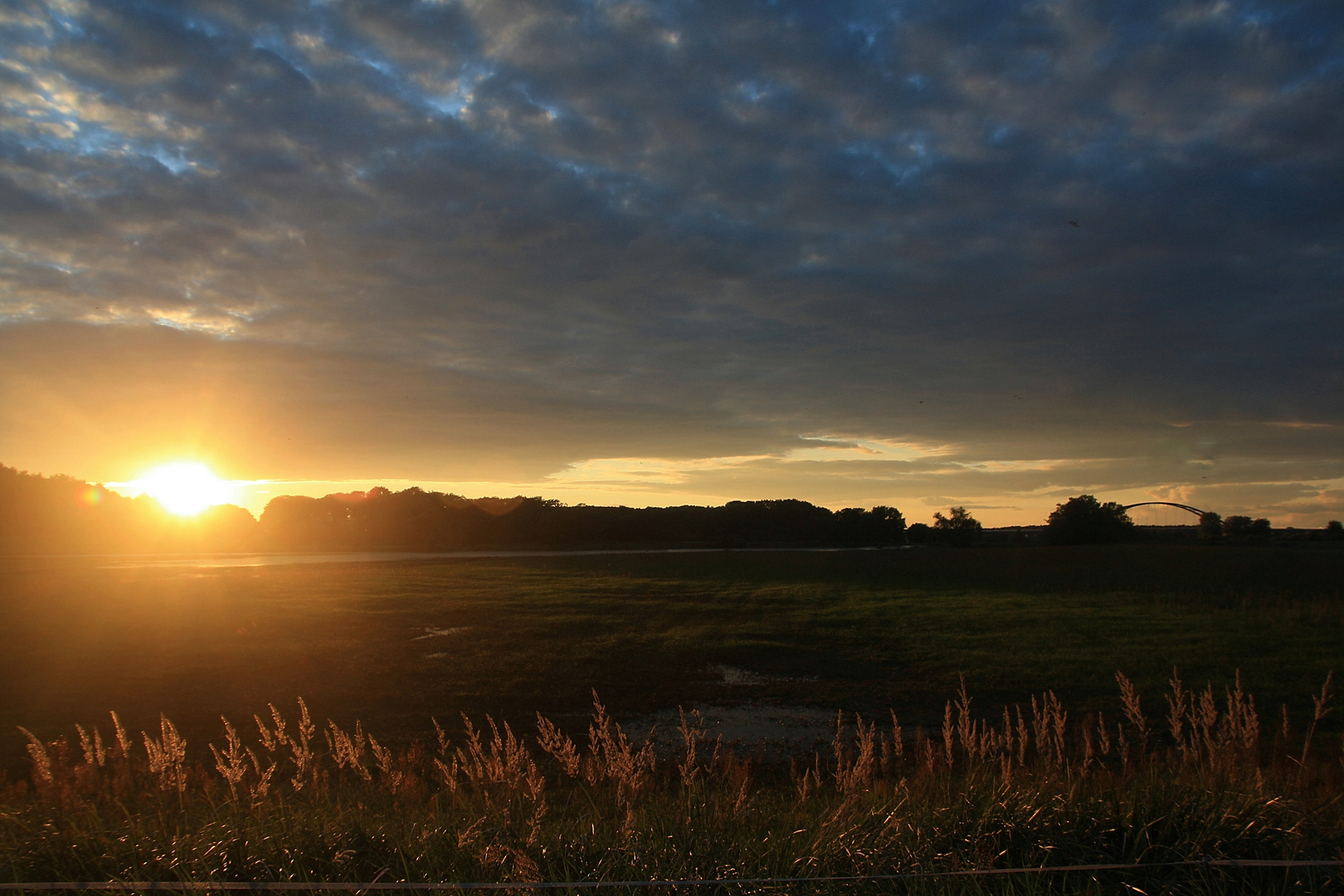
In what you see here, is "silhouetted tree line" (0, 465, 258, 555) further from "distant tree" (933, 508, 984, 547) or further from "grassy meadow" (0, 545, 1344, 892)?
"distant tree" (933, 508, 984, 547)

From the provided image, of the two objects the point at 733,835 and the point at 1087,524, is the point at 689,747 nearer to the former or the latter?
the point at 733,835

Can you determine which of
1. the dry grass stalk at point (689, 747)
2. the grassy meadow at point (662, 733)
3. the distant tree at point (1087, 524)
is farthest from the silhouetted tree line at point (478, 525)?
the dry grass stalk at point (689, 747)

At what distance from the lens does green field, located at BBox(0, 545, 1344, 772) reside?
562 inches

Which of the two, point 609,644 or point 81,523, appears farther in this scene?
point 81,523

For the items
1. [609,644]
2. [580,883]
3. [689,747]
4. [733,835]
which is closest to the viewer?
[580,883]

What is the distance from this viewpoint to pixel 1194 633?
69.3ft

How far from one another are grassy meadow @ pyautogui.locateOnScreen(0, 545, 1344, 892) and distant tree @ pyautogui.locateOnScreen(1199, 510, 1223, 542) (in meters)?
59.0

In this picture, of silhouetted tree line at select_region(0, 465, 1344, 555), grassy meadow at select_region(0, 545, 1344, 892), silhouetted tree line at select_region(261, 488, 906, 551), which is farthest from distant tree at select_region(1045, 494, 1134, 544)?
grassy meadow at select_region(0, 545, 1344, 892)

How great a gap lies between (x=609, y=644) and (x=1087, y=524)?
83191 millimetres

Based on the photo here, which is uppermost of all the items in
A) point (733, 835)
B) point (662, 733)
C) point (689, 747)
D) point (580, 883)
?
point (580, 883)

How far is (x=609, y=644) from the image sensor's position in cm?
2033

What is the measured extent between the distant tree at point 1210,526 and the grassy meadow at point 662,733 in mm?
59000

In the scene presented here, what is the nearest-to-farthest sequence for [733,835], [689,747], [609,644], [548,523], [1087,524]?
[733,835] → [689,747] → [609,644] → [1087,524] → [548,523]

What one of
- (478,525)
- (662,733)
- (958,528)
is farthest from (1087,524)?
(662,733)
